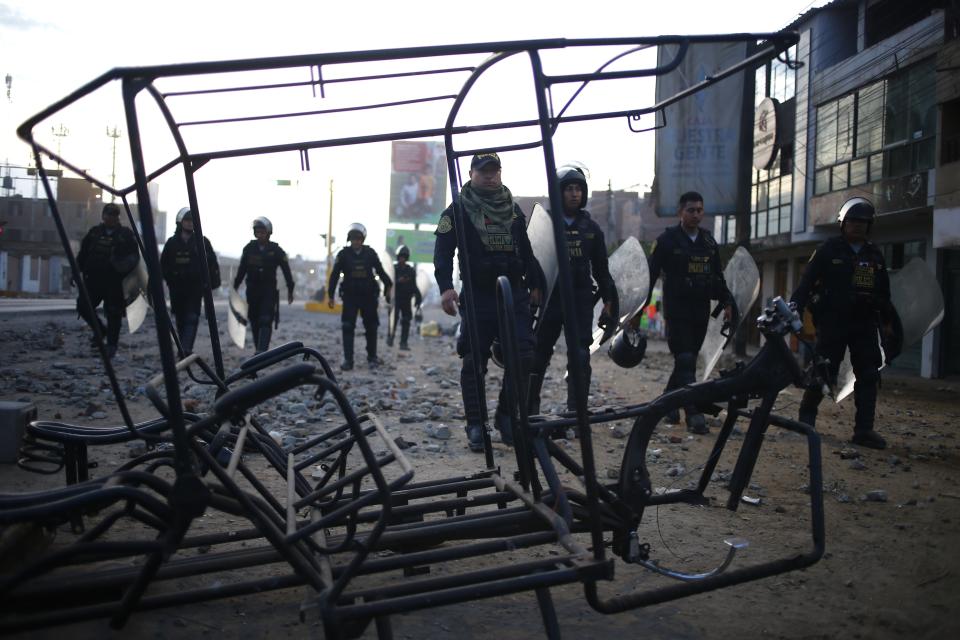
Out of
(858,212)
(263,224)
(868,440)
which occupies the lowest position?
(868,440)

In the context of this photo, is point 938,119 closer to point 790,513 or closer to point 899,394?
point 899,394

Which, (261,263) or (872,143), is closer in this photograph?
(261,263)

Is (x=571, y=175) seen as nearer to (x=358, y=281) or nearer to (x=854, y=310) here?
(x=854, y=310)

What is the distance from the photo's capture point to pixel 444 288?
4.63 meters

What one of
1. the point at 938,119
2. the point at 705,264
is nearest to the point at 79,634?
the point at 705,264

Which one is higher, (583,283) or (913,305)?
(583,283)

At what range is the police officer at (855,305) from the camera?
5344 millimetres

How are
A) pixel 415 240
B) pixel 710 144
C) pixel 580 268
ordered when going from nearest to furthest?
pixel 580 268 → pixel 710 144 → pixel 415 240

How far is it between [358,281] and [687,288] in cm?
531

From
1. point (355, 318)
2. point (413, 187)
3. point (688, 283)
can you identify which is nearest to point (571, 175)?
point (688, 283)

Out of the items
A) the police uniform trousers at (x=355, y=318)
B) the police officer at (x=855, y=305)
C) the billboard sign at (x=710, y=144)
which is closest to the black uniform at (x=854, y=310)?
the police officer at (x=855, y=305)

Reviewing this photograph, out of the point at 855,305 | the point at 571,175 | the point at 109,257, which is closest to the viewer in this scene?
the point at 571,175

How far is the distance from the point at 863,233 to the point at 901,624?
390cm

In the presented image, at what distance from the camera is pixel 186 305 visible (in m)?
8.12
